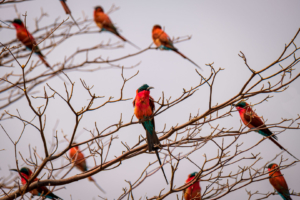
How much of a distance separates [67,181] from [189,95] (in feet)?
4.62

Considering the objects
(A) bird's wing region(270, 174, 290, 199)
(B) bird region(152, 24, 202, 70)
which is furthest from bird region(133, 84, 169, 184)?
(A) bird's wing region(270, 174, 290, 199)

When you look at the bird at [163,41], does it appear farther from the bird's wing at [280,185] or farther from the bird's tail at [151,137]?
the bird's wing at [280,185]

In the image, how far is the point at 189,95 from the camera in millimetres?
2121

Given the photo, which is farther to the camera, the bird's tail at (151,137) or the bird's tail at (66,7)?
the bird's tail at (66,7)

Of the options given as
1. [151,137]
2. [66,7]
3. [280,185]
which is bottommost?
[280,185]

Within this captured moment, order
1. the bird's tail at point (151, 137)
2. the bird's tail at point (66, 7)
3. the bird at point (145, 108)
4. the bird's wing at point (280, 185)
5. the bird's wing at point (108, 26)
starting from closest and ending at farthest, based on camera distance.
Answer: the bird's tail at point (151, 137) → the bird at point (145, 108) → the bird's tail at point (66, 7) → the bird's wing at point (108, 26) → the bird's wing at point (280, 185)

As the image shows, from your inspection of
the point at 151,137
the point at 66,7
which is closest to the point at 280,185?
the point at 151,137

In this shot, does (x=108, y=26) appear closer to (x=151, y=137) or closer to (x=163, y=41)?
(x=163, y=41)

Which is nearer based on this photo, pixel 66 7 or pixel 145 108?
pixel 145 108

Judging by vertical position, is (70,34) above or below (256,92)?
above

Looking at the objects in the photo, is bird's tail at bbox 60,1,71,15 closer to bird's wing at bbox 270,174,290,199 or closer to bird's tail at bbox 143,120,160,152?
A: bird's tail at bbox 143,120,160,152

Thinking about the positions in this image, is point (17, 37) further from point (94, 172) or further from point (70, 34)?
point (94, 172)

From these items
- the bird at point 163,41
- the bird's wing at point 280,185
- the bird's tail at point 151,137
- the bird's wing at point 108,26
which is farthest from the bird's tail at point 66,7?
the bird's wing at point 280,185

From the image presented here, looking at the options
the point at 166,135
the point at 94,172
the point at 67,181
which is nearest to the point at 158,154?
the point at 166,135
